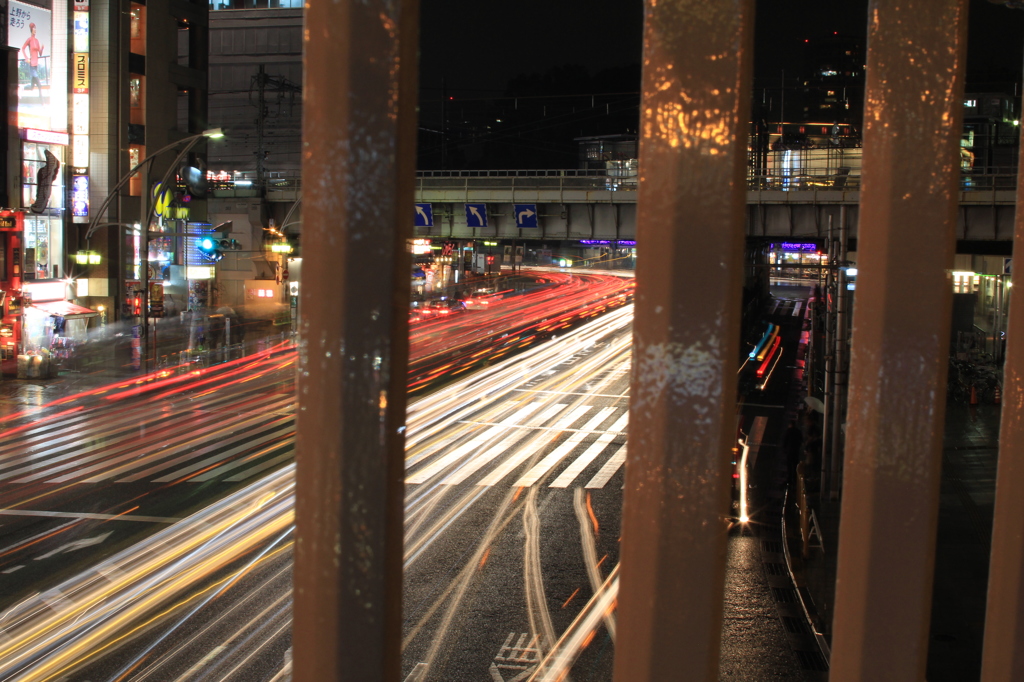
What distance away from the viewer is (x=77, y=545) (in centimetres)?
1296

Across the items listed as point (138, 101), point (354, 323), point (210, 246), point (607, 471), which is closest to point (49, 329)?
point (210, 246)

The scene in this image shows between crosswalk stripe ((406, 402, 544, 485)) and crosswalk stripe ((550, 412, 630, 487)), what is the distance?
95.7 inches

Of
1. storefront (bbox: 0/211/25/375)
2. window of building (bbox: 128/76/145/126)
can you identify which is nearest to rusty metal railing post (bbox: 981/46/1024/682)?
storefront (bbox: 0/211/25/375)

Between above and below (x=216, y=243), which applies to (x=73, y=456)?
below

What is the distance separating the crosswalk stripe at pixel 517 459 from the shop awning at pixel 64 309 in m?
25.7

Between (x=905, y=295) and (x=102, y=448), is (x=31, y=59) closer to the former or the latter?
(x=102, y=448)

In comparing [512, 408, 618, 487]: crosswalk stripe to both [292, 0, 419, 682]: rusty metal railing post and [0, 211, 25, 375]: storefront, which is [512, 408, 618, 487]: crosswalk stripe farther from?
[0, 211, 25, 375]: storefront

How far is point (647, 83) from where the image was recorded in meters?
1.50

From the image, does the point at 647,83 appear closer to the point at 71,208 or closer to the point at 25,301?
the point at 25,301

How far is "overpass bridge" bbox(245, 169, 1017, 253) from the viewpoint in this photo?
25422 millimetres

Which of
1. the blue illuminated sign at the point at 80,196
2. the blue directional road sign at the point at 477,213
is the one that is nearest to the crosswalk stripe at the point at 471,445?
the blue directional road sign at the point at 477,213

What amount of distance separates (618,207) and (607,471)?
18.7 metres

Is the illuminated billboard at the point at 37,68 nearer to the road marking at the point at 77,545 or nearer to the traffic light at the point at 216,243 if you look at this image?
the traffic light at the point at 216,243

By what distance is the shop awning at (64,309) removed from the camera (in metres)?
38.3
